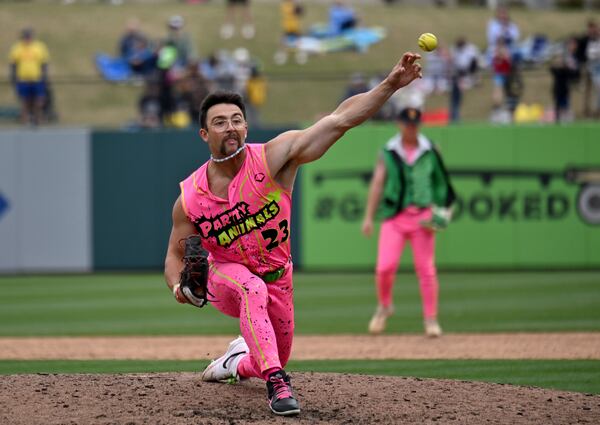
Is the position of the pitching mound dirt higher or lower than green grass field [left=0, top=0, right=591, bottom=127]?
lower

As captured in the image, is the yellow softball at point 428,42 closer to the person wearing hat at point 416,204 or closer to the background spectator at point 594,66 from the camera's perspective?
the person wearing hat at point 416,204

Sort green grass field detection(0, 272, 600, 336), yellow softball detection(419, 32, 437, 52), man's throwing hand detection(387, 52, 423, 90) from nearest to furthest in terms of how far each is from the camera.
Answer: yellow softball detection(419, 32, 437, 52), man's throwing hand detection(387, 52, 423, 90), green grass field detection(0, 272, 600, 336)

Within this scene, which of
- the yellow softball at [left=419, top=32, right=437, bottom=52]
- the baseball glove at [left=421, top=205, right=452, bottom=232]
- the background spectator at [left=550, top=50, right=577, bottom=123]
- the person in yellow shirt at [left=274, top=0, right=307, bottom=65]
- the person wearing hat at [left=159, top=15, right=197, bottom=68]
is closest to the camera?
the yellow softball at [left=419, top=32, right=437, bottom=52]

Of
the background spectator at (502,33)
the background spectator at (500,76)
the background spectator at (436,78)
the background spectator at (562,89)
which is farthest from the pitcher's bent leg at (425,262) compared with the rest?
the background spectator at (502,33)

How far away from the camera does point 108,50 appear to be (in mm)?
34125

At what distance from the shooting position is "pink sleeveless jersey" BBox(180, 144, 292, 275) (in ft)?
23.1

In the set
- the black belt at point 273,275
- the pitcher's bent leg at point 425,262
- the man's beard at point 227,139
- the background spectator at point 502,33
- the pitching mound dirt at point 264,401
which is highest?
the background spectator at point 502,33

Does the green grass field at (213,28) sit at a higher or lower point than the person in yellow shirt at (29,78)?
higher

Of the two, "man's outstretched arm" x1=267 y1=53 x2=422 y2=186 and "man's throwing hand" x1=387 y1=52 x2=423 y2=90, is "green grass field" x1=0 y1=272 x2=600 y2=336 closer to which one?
"man's outstretched arm" x1=267 y1=53 x2=422 y2=186

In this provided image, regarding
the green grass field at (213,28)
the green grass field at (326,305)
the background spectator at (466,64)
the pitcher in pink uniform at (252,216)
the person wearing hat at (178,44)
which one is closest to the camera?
the pitcher in pink uniform at (252,216)

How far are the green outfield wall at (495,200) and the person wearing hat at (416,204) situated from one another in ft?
24.2

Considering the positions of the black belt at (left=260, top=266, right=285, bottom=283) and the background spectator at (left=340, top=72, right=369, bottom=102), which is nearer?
the black belt at (left=260, top=266, right=285, bottom=283)

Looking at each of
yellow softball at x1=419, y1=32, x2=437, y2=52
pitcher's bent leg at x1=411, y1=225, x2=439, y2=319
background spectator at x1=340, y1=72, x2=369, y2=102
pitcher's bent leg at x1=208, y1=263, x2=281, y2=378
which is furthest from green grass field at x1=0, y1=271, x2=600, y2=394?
background spectator at x1=340, y1=72, x2=369, y2=102

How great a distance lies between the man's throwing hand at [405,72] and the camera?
261 inches
